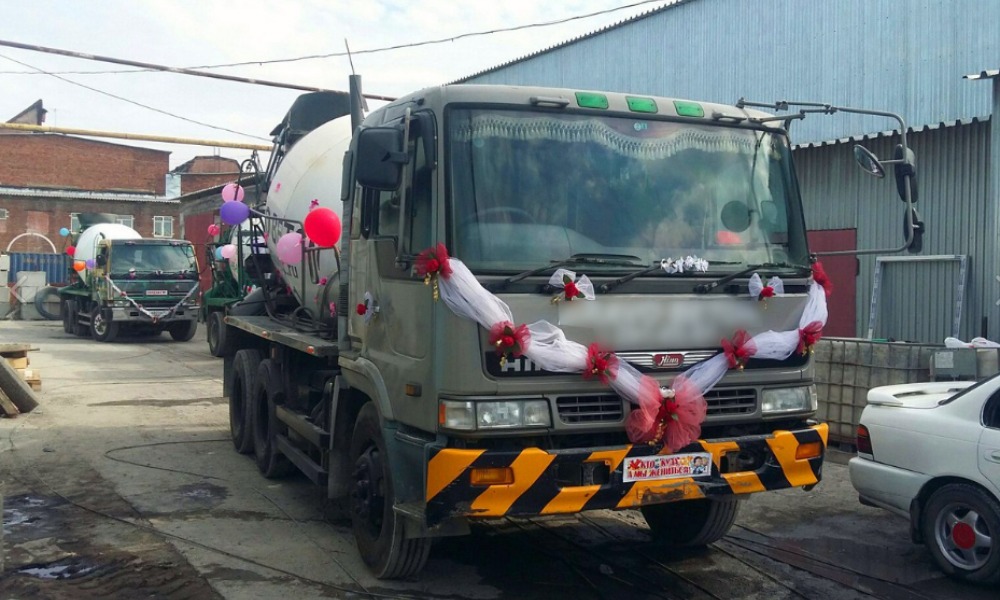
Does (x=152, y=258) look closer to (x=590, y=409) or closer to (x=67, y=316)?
(x=67, y=316)

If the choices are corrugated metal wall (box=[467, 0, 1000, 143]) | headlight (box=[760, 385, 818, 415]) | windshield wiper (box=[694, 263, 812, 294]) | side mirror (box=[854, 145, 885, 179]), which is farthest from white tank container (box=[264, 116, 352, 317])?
corrugated metal wall (box=[467, 0, 1000, 143])

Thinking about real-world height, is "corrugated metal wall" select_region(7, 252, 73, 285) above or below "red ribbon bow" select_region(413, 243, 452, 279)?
below

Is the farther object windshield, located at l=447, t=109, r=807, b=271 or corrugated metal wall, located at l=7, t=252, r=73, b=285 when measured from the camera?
corrugated metal wall, located at l=7, t=252, r=73, b=285

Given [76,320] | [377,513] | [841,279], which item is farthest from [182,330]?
[377,513]

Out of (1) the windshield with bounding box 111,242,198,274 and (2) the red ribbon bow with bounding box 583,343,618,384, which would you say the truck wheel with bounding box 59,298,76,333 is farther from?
(2) the red ribbon bow with bounding box 583,343,618,384

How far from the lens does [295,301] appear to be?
28.1 ft

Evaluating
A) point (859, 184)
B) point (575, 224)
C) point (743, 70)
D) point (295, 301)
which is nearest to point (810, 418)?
point (575, 224)

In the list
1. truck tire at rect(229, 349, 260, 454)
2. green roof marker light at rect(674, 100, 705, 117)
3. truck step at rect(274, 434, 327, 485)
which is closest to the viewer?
green roof marker light at rect(674, 100, 705, 117)

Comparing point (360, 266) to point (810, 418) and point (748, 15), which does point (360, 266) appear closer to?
point (810, 418)

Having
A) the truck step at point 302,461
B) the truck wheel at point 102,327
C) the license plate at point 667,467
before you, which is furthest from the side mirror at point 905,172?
the truck wheel at point 102,327

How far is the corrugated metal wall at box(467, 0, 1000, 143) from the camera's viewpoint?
11.2 metres

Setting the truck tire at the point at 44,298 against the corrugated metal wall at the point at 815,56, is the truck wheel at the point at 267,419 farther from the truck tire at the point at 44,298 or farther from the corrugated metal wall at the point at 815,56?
the truck tire at the point at 44,298

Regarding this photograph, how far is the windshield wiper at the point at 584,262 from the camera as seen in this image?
453 cm

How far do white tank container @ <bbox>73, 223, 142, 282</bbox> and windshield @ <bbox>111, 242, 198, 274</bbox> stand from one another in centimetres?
138
